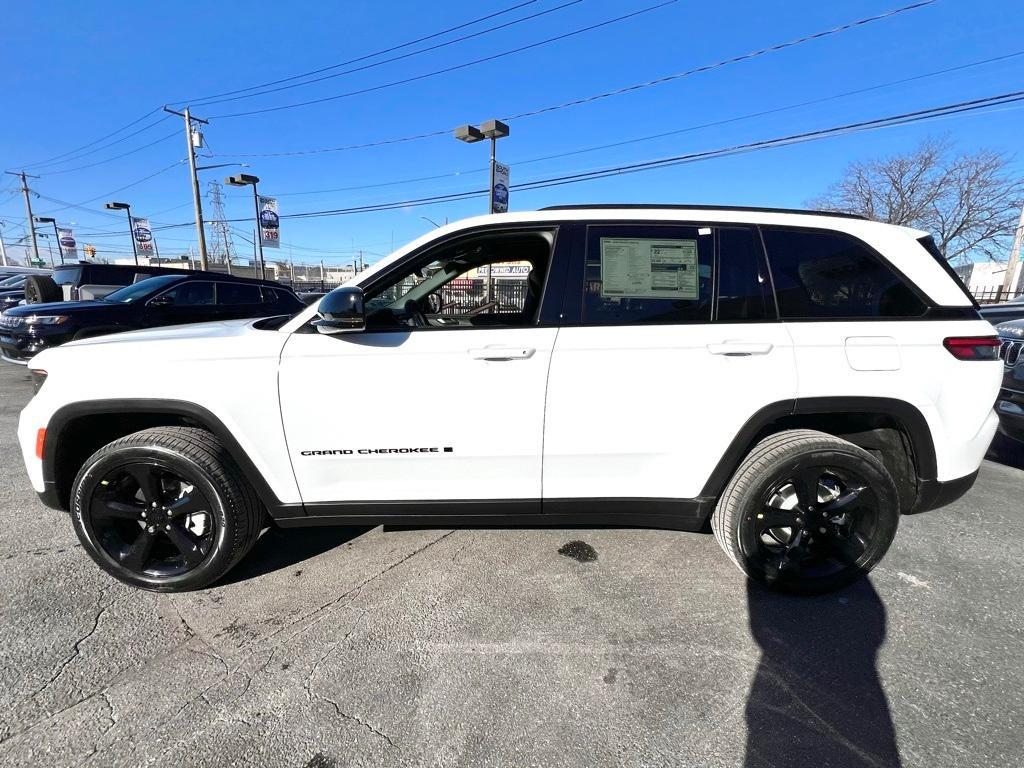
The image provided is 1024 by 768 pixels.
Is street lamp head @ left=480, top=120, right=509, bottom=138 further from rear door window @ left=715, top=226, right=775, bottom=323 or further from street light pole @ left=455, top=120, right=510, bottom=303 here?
rear door window @ left=715, top=226, right=775, bottom=323

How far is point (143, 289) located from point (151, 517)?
289 inches

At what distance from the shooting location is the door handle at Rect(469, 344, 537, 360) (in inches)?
88.0

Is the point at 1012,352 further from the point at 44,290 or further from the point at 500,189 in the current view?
the point at 44,290

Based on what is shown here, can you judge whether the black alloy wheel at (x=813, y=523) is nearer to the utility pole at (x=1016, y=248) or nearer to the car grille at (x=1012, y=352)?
the car grille at (x=1012, y=352)

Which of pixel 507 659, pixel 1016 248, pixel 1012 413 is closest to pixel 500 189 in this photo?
pixel 1012 413

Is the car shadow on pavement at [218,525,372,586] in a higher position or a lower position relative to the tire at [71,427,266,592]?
lower

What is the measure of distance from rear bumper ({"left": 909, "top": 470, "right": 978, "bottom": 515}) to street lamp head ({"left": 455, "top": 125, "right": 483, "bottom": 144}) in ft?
42.8

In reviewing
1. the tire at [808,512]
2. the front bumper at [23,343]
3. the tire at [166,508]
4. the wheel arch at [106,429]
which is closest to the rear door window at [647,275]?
the tire at [808,512]

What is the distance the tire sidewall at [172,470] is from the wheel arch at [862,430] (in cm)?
235

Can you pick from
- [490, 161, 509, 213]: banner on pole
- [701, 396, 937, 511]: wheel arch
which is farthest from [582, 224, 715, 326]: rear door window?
[490, 161, 509, 213]: banner on pole

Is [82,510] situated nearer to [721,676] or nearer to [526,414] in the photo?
[526,414]

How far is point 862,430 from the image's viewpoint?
262 centimetres

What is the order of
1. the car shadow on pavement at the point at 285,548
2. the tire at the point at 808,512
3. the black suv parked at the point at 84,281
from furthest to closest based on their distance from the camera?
the black suv parked at the point at 84,281, the car shadow on pavement at the point at 285,548, the tire at the point at 808,512

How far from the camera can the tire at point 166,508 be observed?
7.56 feet
